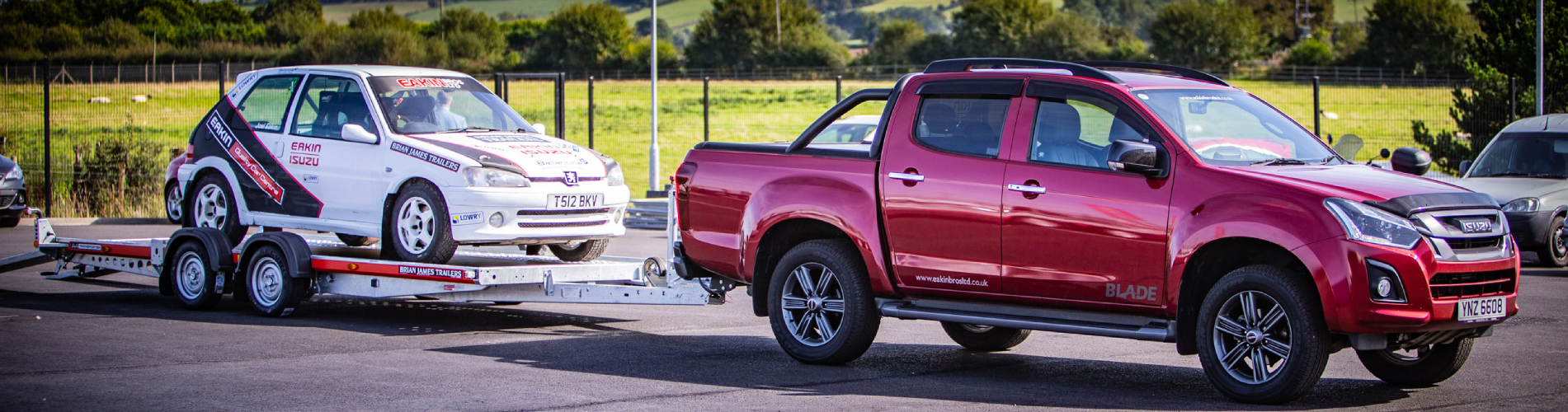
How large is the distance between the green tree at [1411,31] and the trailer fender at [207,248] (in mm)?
81389

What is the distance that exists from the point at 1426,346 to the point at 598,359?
470cm

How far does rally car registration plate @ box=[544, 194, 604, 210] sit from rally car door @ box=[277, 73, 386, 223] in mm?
1273

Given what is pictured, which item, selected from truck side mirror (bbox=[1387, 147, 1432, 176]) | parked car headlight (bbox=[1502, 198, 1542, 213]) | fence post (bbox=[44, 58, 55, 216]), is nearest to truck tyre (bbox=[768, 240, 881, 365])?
truck side mirror (bbox=[1387, 147, 1432, 176])

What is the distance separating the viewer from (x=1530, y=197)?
591 inches

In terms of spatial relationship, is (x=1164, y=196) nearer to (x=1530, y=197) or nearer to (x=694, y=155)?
(x=694, y=155)

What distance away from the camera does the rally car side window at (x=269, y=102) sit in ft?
37.7

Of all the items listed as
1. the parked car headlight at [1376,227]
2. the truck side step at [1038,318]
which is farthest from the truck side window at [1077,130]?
the parked car headlight at [1376,227]

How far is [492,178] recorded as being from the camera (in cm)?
1041

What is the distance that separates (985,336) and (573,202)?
3.28m

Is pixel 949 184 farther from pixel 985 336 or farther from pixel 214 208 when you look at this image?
pixel 214 208

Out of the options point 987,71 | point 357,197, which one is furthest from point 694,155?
point 357,197

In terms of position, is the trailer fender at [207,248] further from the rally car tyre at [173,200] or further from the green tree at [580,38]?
the green tree at [580,38]

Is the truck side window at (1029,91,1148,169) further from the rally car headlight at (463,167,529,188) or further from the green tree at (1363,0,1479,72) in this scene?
the green tree at (1363,0,1479,72)

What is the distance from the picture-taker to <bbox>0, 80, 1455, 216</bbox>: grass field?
92.2 feet
